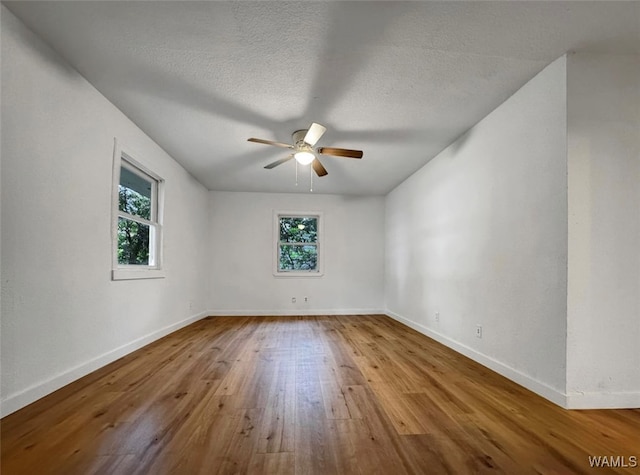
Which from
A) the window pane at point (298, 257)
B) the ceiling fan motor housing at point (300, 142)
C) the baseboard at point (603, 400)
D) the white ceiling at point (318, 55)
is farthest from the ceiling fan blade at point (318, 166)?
the baseboard at point (603, 400)

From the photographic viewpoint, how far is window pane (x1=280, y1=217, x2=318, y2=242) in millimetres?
5949

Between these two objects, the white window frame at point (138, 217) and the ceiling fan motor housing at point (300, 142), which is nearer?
the white window frame at point (138, 217)

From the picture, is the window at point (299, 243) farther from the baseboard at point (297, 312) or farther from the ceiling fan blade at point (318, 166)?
the ceiling fan blade at point (318, 166)

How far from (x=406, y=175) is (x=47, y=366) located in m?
4.51

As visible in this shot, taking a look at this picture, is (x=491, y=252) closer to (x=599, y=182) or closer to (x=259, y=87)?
(x=599, y=182)

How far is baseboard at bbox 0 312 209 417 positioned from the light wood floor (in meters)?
0.06

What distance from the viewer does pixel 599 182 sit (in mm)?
1945

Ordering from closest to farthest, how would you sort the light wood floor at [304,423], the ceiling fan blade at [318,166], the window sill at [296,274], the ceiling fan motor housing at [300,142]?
the light wood floor at [304,423] < the ceiling fan motor housing at [300,142] < the ceiling fan blade at [318,166] < the window sill at [296,274]

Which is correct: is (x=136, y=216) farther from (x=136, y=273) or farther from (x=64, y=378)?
(x=64, y=378)

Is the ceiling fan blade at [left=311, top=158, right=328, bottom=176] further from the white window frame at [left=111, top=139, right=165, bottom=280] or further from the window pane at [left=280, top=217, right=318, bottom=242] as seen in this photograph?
the window pane at [left=280, top=217, right=318, bottom=242]

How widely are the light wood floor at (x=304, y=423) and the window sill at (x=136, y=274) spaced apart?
2.51ft

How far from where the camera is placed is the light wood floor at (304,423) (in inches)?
52.8

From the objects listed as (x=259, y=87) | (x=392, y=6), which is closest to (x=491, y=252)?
(x=392, y=6)

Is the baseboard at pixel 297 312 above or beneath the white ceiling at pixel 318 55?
beneath
